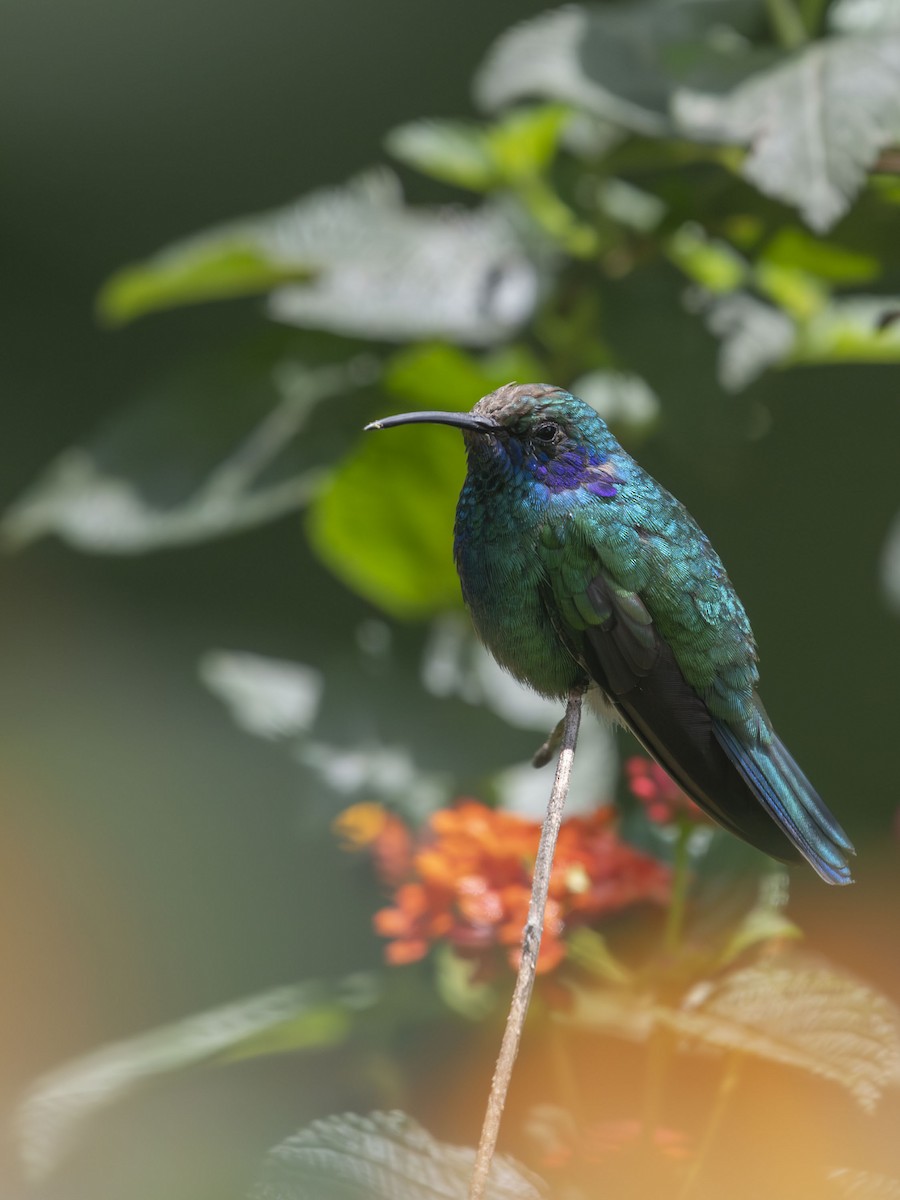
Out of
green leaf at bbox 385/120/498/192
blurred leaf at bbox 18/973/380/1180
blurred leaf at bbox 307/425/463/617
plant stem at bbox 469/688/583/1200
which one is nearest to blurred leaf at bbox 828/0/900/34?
green leaf at bbox 385/120/498/192

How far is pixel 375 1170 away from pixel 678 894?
310mm

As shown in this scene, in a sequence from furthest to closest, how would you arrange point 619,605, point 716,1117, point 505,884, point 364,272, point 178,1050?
point 364,272
point 178,1050
point 505,884
point 716,1117
point 619,605

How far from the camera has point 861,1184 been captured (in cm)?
92

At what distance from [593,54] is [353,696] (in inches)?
29.0

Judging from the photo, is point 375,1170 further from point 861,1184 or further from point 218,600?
point 218,600

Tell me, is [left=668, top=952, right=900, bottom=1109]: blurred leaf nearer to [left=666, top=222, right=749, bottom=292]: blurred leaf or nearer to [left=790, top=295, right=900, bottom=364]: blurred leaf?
[left=790, top=295, right=900, bottom=364]: blurred leaf

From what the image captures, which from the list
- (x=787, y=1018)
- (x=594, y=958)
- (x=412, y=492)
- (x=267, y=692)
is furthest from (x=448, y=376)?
(x=787, y=1018)

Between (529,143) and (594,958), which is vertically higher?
(529,143)

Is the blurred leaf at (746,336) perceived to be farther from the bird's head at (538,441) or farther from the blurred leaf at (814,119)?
the bird's head at (538,441)

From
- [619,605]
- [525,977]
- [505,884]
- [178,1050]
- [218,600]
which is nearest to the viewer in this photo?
[525,977]

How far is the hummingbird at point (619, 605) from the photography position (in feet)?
2.71

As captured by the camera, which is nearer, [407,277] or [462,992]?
[462,992]

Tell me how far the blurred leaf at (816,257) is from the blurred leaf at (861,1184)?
0.89 metres

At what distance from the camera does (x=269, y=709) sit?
1518 millimetres
